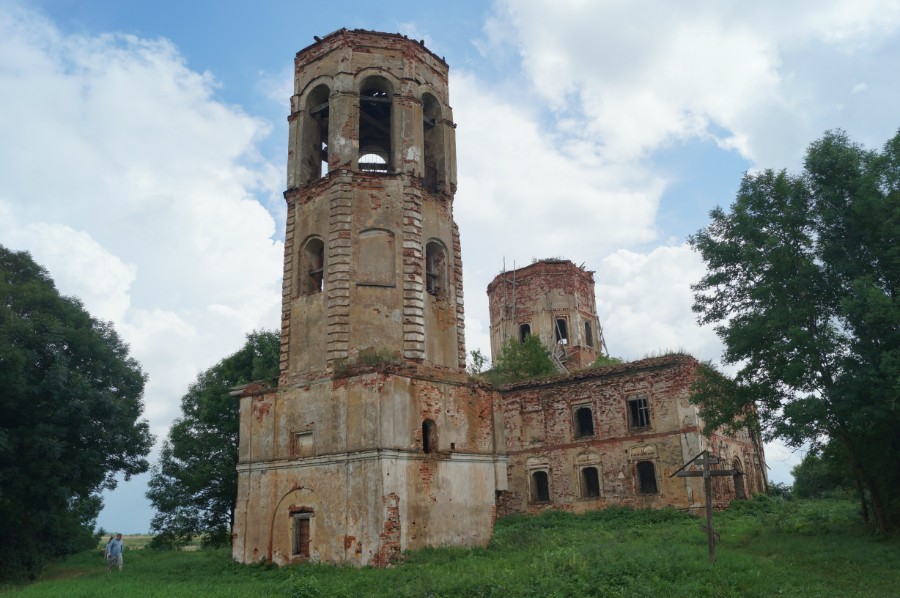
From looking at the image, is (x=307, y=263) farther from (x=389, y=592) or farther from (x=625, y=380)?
(x=625, y=380)

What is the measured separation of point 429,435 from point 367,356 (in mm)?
2407

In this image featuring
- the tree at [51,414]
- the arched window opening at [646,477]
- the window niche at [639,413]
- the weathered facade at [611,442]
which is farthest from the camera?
the window niche at [639,413]

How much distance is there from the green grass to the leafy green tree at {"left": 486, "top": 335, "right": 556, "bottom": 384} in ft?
38.9

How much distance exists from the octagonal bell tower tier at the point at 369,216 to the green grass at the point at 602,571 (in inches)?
186

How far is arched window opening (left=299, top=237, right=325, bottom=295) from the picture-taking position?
58.7 feet

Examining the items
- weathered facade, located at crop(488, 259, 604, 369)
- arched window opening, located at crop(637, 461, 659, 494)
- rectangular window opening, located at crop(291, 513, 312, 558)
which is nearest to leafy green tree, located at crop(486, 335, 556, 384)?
weathered facade, located at crop(488, 259, 604, 369)

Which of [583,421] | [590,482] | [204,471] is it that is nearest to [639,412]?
[583,421]

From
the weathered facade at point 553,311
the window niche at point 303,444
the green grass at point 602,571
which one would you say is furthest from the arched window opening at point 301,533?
the weathered facade at point 553,311

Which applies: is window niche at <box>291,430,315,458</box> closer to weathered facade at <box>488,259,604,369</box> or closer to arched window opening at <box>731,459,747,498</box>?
arched window opening at <box>731,459,747,498</box>

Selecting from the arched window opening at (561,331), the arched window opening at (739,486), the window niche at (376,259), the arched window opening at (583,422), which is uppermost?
the arched window opening at (561,331)

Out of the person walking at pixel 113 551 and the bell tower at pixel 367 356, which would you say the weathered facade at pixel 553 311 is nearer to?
the bell tower at pixel 367 356

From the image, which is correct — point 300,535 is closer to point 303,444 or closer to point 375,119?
point 303,444

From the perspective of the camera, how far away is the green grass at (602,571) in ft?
38.5

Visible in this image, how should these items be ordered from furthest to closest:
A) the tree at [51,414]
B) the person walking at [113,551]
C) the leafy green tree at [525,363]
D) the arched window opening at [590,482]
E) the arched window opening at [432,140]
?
1. the leafy green tree at [525,363]
2. the arched window opening at [590,482]
3. the person walking at [113,551]
4. the arched window opening at [432,140]
5. the tree at [51,414]
